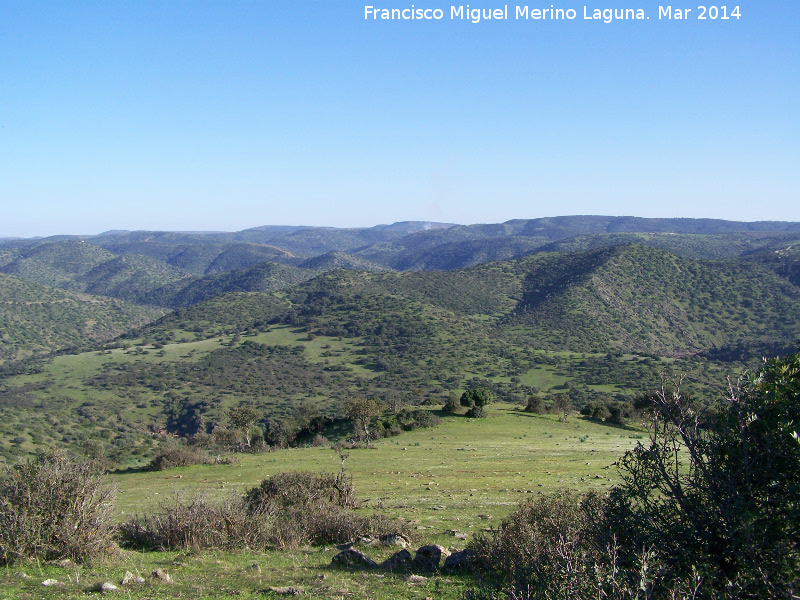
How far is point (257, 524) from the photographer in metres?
11.4

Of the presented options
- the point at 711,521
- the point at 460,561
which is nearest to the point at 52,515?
the point at 460,561

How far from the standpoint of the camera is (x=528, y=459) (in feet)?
79.7

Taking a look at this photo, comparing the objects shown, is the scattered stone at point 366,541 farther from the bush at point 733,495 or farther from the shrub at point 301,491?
the bush at point 733,495

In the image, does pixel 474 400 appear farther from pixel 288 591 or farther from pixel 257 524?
pixel 288 591

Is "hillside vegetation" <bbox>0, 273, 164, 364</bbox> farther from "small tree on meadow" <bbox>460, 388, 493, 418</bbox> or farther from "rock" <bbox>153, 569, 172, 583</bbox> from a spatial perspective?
"rock" <bbox>153, 569, 172, 583</bbox>

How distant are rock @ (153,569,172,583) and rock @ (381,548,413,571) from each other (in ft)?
11.7

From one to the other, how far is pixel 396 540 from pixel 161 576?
4790 mm

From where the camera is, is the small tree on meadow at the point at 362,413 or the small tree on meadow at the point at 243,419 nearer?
the small tree on meadow at the point at 362,413

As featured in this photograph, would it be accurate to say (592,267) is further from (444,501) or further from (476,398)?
(444,501)

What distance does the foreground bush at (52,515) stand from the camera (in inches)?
354

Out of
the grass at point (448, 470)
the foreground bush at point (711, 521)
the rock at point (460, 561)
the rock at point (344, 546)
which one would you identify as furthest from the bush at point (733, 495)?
the grass at point (448, 470)

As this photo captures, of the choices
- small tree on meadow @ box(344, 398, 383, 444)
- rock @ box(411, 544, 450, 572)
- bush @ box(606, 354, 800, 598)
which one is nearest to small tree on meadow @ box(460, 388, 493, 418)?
small tree on meadow @ box(344, 398, 383, 444)

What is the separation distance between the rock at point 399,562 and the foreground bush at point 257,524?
6.60 feet

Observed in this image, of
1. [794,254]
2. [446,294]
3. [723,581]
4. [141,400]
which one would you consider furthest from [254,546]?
[794,254]
